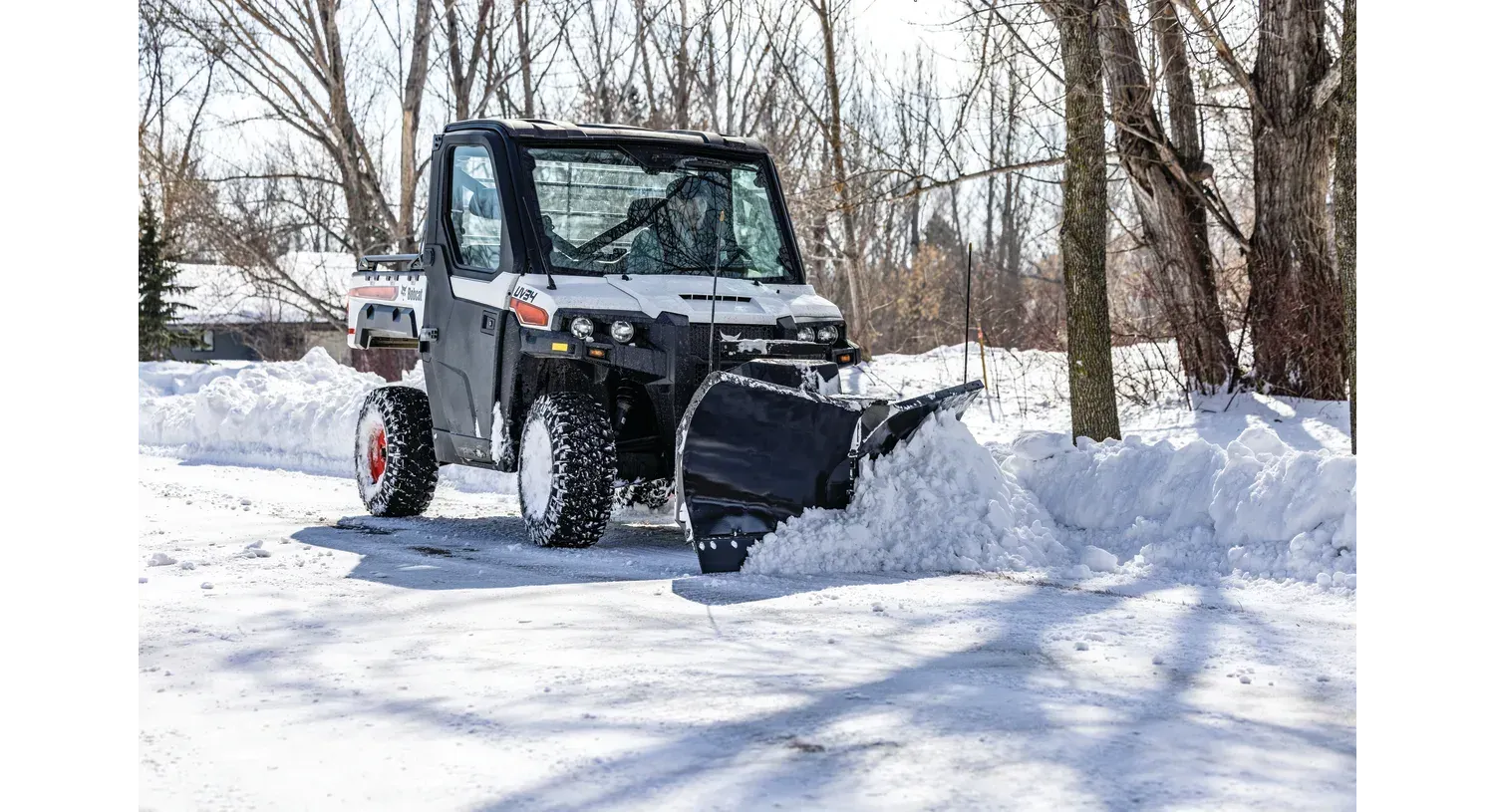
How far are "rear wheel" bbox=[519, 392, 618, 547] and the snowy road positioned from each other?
285 millimetres

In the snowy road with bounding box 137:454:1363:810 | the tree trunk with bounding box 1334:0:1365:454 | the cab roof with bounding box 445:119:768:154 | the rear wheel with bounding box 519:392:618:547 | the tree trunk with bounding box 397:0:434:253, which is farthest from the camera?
the tree trunk with bounding box 397:0:434:253

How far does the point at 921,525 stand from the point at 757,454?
0.87m

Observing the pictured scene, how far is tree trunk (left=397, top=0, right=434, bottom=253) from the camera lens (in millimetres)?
21906

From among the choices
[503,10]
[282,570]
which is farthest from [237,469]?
[503,10]

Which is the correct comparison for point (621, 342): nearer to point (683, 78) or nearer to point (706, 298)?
point (706, 298)

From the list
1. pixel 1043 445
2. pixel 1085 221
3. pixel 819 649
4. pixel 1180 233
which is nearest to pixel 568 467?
pixel 819 649

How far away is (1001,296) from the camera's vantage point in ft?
152

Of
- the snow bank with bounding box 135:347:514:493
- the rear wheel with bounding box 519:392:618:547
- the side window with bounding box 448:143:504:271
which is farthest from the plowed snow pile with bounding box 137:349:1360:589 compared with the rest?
the snow bank with bounding box 135:347:514:493

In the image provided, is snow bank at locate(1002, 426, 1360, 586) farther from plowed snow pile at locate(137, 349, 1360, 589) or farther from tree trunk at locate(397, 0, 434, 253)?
tree trunk at locate(397, 0, 434, 253)

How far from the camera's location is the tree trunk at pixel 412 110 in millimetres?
21906

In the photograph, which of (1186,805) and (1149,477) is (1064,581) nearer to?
(1149,477)

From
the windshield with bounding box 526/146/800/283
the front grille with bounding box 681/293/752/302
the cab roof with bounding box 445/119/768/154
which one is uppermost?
Answer: the cab roof with bounding box 445/119/768/154

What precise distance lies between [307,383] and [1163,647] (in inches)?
534

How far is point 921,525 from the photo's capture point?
708cm
